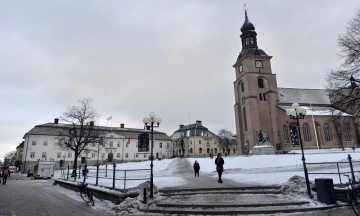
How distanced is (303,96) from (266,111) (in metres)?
16.1

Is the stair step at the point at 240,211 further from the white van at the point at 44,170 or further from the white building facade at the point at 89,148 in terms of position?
the white building facade at the point at 89,148

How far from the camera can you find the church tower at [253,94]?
5541cm

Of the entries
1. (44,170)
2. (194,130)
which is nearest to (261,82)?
(194,130)

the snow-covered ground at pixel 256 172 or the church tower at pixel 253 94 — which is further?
the church tower at pixel 253 94

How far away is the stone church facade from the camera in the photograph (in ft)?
179

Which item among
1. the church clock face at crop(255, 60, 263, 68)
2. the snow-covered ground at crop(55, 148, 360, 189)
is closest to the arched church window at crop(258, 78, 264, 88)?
the church clock face at crop(255, 60, 263, 68)

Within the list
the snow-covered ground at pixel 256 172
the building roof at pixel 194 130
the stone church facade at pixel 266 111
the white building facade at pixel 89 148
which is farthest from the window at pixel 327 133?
the building roof at pixel 194 130

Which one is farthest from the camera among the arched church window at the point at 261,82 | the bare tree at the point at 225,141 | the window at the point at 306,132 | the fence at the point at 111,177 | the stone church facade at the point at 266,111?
the bare tree at the point at 225,141

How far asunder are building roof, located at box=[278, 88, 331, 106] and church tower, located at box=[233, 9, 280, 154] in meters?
5.81

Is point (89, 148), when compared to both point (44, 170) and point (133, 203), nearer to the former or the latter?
point (44, 170)

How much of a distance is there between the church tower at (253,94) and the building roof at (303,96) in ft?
19.1

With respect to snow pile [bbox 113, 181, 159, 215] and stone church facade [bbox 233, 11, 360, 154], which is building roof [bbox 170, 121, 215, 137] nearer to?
stone church facade [bbox 233, 11, 360, 154]

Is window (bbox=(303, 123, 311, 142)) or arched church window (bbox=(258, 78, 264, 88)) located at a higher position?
arched church window (bbox=(258, 78, 264, 88))

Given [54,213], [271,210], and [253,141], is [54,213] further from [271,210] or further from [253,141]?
[253,141]
